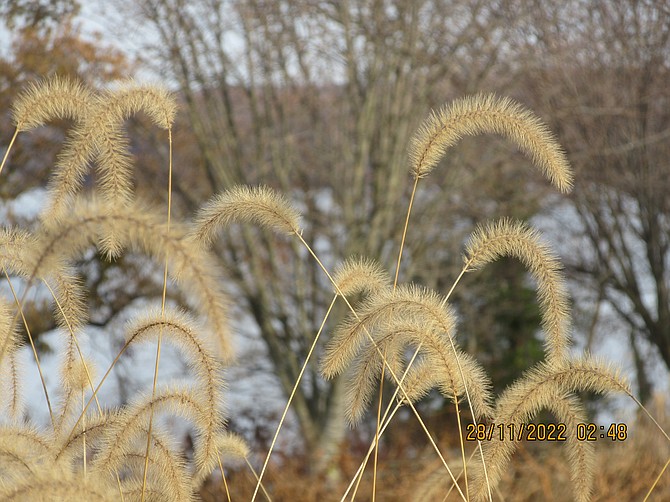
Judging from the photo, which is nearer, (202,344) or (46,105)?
(202,344)

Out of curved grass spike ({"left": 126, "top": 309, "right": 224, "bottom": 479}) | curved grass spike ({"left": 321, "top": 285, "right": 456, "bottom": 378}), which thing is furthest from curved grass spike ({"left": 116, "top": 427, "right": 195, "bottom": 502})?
curved grass spike ({"left": 321, "top": 285, "right": 456, "bottom": 378})

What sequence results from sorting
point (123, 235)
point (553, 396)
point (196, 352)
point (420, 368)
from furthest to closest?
1. point (420, 368)
2. point (553, 396)
3. point (196, 352)
4. point (123, 235)

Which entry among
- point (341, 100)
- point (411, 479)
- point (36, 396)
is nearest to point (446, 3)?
point (341, 100)

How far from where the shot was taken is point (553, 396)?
262cm

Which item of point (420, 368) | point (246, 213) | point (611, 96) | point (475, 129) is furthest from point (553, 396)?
point (611, 96)

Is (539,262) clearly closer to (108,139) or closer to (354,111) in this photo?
(108,139)

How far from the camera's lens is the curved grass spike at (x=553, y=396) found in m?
2.36

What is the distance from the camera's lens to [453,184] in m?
8.20

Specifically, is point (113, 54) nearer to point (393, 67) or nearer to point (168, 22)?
point (168, 22)

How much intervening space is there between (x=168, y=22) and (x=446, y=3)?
2.50 m

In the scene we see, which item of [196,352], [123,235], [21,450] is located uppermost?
[123,235]

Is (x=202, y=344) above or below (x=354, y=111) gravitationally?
below

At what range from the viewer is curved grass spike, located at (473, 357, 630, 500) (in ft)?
7.73

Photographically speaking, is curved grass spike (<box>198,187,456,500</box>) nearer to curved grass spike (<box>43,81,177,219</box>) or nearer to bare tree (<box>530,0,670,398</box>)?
curved grass spike (<box>43,81,177,219</box>)
